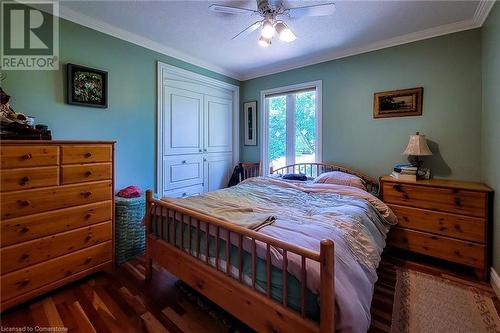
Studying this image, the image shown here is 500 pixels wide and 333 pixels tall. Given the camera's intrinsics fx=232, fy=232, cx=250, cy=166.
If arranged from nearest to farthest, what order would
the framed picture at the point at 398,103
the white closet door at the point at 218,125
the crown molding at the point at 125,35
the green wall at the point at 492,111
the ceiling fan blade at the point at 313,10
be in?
the ceiling fan blade at the point at 313,10 → the green wall at the point at 492,111 → the crown molding at the point at 125,35 → the framed picture at the point at 398,103 → the white closet door at the point at 218,125

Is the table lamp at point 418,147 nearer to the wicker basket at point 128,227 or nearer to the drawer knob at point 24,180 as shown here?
Result: the wicker basket at point 128,227

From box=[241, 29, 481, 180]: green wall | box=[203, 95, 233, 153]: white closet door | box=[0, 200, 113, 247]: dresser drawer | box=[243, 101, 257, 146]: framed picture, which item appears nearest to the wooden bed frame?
box=[0, 200, 113, 247]: dresser drawer

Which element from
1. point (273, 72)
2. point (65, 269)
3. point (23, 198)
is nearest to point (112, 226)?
point (65, 269)

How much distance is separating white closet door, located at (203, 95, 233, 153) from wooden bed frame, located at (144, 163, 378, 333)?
201 cm

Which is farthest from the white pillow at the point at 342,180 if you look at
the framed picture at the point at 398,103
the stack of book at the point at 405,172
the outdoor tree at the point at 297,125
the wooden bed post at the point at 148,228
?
the wooden bed post at the point at 148,228

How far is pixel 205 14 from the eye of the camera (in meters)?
2.30

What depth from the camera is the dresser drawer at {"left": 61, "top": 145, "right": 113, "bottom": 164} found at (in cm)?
189

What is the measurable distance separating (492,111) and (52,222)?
3885 millimetres

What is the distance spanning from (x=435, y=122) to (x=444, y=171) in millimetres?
565

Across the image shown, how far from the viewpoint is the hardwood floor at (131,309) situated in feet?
5.13

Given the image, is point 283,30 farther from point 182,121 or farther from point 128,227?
point 128,227

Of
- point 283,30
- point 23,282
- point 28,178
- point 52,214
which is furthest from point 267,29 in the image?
point 23,282

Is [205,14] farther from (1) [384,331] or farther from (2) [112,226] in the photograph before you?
(1) [384,331]

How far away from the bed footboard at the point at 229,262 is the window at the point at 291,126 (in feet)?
7.78
